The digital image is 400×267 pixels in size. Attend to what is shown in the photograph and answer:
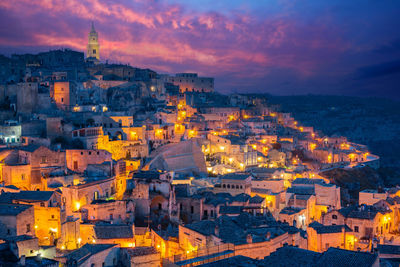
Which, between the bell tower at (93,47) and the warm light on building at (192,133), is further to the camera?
the bell tower at (93,47)

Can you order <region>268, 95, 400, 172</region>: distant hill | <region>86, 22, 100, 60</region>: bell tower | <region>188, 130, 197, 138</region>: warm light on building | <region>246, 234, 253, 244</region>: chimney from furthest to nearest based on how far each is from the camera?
<region>268, 95, 400, 172</region>: distant hill < <region>86, 22, 100, 60</region>: bell tower < <region>188, 130, 197, 138</region>: warm light on building < <region>246, 234, 253, 244</region>: chimney

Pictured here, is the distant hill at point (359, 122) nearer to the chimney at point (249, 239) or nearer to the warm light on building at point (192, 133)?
the warm light on building at point (192, 133)

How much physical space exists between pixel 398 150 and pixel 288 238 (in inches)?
3229

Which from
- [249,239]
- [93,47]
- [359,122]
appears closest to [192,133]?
[249,239]

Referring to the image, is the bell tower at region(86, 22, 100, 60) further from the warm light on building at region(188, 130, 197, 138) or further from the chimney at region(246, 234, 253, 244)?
the chimney at region(246, 234, 253, 244)

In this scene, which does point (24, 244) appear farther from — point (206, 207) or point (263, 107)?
point (263, 107)

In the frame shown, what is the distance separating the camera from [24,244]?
18.9m

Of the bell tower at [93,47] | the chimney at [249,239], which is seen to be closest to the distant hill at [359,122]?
the bell tower at [93,47]

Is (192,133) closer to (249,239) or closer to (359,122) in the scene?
(249,239)

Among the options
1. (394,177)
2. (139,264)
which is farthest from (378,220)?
(394,177)

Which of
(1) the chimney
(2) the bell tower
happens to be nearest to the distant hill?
(2) the bell tower

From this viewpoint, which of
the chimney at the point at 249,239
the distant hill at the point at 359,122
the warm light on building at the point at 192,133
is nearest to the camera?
the chimney at the point at 249,239

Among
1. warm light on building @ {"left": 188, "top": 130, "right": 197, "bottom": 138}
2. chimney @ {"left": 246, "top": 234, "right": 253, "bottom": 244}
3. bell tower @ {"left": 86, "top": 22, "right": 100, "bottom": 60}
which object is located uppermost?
bell tower @ {"left": 86, "top": 22, "right": 100, "bottom": 60}

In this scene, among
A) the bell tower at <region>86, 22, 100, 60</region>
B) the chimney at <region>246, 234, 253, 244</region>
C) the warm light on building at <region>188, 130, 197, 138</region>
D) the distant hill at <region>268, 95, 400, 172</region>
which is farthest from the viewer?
the distant hill at <region>268, 95, 400, 172</region>
